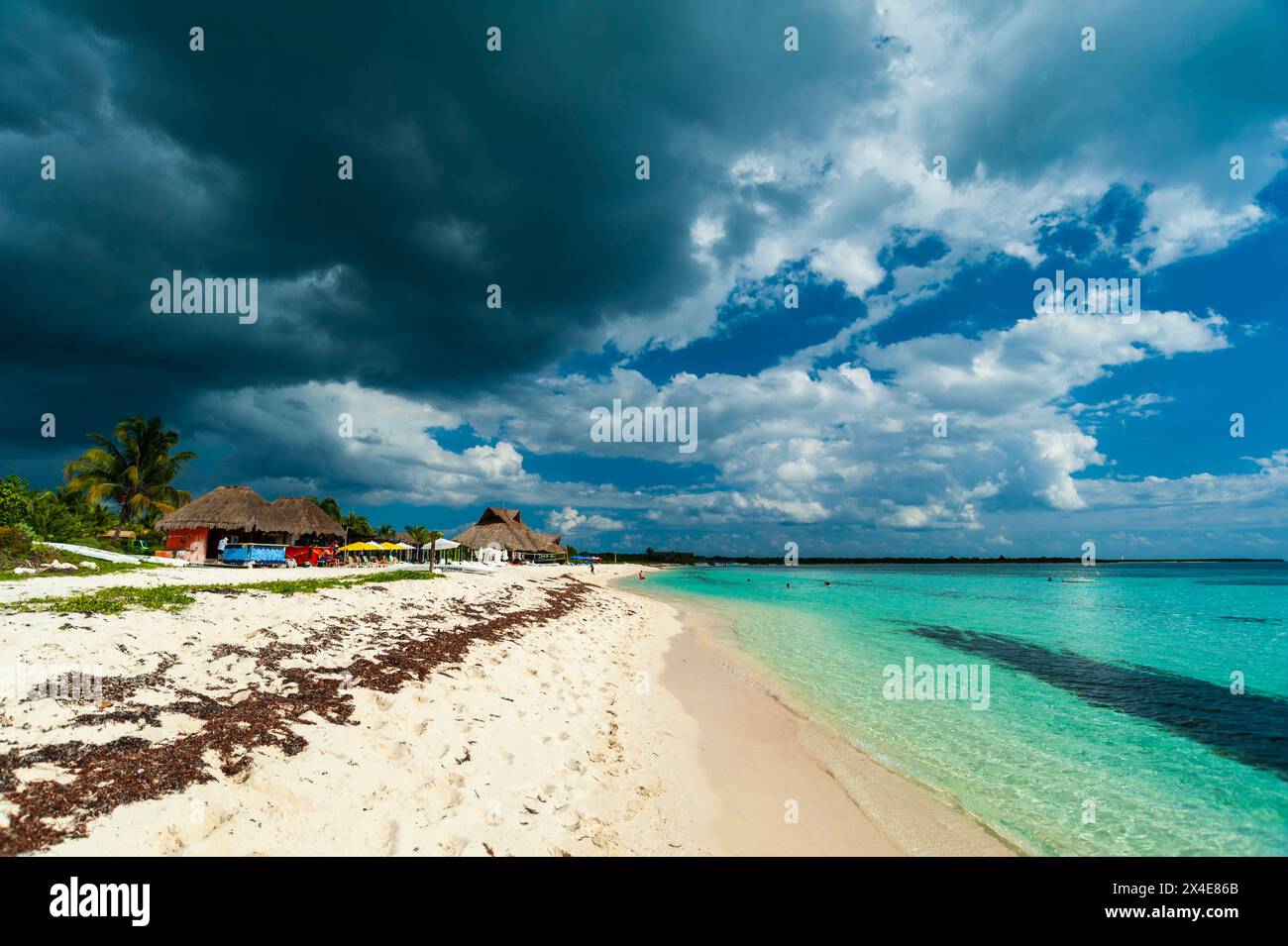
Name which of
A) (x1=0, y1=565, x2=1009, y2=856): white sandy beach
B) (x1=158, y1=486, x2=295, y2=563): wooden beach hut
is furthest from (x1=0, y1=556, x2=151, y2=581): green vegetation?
(x1=158, y1=486, x2=295, y2=563): wooden beach hut

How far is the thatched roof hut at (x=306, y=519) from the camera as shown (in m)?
43.6

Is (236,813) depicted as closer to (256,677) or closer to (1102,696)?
(256,677)

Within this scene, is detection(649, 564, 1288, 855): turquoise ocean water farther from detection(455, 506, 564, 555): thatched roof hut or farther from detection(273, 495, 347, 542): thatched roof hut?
detection(455, 506, 564, 555): thatched roof hut

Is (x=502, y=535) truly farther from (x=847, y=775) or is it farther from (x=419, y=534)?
(x=847, y=775)

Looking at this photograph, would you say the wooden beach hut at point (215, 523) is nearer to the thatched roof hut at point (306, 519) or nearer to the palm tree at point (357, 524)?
the thatched roof hut at point (306, 519)

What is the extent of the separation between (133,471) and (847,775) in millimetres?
53466

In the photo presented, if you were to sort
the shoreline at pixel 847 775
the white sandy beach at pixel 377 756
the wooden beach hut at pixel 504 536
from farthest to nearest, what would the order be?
the wooden beach hut at pixel 504 536
the shoreline at pixel 847 775
the white sandy beach at pixel 377 756

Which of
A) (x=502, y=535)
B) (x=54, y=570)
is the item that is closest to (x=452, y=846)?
(x=54, y=570)

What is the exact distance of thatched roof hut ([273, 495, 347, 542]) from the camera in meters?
43.6

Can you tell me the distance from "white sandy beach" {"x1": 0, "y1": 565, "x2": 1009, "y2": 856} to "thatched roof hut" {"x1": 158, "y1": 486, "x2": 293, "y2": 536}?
104 feet

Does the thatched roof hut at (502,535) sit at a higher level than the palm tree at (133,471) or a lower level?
lower

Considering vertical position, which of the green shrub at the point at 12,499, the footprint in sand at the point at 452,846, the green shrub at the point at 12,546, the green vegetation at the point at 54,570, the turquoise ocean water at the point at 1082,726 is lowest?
the turquoise ocean water at the point at 1082,726

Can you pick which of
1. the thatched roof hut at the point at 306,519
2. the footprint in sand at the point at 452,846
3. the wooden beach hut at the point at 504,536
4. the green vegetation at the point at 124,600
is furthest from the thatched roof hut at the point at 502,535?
the footprint in sand at the point at 452,846

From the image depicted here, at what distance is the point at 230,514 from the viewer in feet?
129
